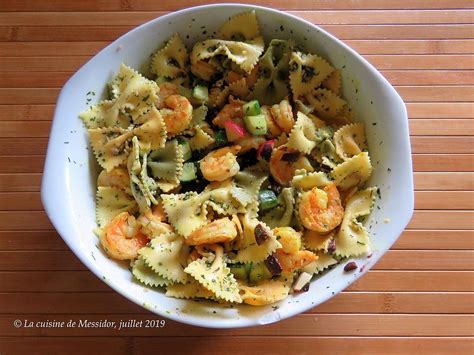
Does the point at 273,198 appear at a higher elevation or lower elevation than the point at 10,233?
higher

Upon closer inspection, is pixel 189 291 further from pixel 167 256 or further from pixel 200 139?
pixel 200 139

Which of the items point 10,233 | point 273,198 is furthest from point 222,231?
point 10,233

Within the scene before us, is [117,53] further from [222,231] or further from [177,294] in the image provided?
[177,294]

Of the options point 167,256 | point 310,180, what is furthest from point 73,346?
point 310,180

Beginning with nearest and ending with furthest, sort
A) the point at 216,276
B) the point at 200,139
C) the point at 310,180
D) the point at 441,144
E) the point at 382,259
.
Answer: the point at 216,276 < the point at 310,180 < the point at 200,139 < the point at 382,259 < the point at 441,144

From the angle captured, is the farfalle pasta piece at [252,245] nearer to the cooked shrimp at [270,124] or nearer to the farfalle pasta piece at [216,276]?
the farfalle pasta piece at [216,276]

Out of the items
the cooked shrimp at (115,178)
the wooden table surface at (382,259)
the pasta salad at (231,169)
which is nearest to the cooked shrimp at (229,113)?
the pasta salad at (231,169)
